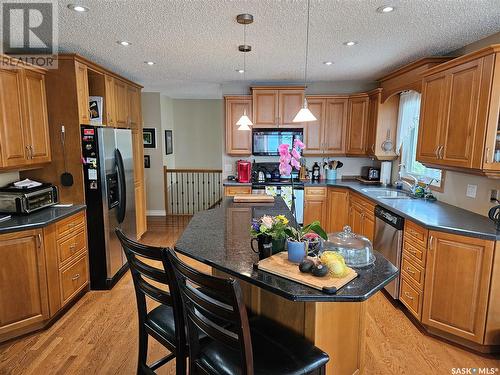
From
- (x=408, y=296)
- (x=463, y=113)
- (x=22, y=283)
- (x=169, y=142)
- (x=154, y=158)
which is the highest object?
(x=463, y=113)

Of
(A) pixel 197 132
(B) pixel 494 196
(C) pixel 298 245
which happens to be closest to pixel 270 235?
(C) pixel 298 245

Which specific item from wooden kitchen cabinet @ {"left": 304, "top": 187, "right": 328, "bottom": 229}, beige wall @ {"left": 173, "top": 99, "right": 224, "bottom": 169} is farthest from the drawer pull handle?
beige wall @ {"left": 173, "top": 99, "right": 224, "bottom": 169}

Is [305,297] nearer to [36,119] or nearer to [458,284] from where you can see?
[458,284]

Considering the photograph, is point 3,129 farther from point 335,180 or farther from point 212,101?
point 212,101

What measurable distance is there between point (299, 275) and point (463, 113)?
7.31 feet

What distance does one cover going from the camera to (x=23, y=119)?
291cm

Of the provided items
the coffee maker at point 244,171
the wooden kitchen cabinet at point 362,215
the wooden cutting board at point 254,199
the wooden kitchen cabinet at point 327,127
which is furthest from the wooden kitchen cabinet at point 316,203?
the wooden cutting board at point 254,199

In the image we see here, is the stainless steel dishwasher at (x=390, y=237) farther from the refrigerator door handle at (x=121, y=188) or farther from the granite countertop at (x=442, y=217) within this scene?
the refrigerator door handle at (x=121, y=188)

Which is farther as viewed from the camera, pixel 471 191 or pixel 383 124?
pixel 383 124

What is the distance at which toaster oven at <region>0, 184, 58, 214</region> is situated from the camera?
2732mm

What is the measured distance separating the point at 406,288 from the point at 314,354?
1936mm

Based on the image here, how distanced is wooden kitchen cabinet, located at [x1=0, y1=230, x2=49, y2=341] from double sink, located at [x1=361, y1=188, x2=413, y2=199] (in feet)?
11.2

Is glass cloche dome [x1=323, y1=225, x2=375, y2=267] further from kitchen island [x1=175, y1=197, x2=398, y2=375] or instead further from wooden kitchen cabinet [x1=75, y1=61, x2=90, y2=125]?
wooden kitchen cabinet [x1=75, y1=61, x2=90, y2=125]

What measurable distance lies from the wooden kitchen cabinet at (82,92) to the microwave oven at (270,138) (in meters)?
2.44
